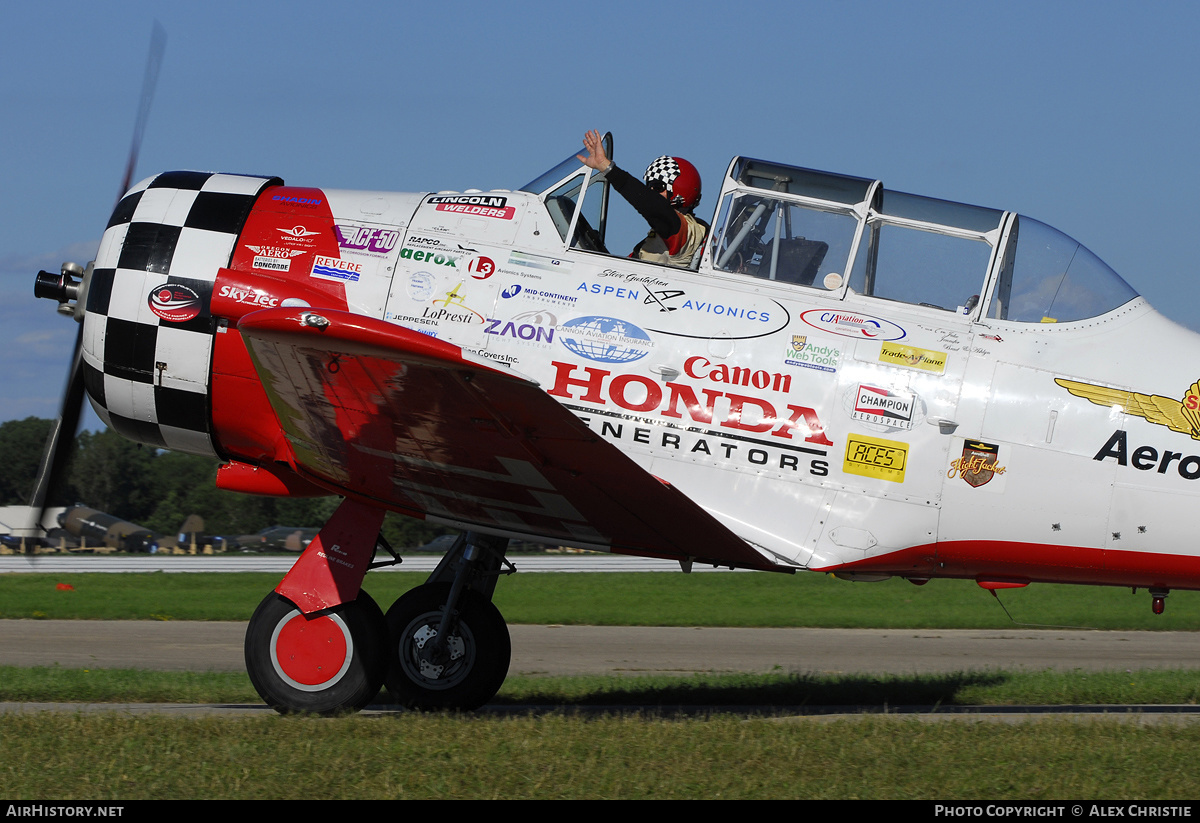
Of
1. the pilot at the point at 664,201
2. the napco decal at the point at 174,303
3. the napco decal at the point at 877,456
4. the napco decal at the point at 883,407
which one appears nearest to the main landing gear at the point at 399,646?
the napco decal at the point at 174,303

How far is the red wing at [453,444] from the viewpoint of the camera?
5.45 meters

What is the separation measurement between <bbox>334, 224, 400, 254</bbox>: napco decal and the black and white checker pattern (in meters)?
0.69

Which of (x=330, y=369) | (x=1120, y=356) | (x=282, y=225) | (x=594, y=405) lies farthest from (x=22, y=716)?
(x=1120, y=356)

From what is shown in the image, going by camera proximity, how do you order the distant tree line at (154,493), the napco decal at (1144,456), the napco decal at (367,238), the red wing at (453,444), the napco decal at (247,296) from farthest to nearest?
the distant tree line at (154,493) → the napco decal at (367,238) → the napco decal at (1144,456) → the napco decal at (247,296) → the red wing at (453,444)

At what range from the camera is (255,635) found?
709cm

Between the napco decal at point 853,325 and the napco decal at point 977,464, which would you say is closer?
the napco decal at point 977,464

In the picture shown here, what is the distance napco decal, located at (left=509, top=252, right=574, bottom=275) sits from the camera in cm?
703

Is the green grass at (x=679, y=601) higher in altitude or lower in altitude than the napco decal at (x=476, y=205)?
lower

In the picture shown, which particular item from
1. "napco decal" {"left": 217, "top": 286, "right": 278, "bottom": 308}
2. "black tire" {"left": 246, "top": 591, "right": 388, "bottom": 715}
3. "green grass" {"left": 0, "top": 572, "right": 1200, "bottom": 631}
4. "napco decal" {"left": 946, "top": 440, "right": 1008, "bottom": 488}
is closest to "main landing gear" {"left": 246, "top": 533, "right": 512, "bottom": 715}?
"black tire" {"left": 246, "top": 591, "right": 388, "bottom": 715}

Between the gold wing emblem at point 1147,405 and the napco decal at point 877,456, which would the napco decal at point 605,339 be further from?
the gold wing emblem at point 1147,405

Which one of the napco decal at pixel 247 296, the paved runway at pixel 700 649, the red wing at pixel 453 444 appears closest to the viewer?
the red wing at pixel 453 444

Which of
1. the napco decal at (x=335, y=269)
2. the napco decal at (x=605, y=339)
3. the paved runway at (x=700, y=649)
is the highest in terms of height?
the napco decal at (x=335, y=269)

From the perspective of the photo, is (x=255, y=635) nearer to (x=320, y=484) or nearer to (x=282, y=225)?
(x=320, y=484)

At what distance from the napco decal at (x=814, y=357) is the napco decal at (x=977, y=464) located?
93 centimetres
